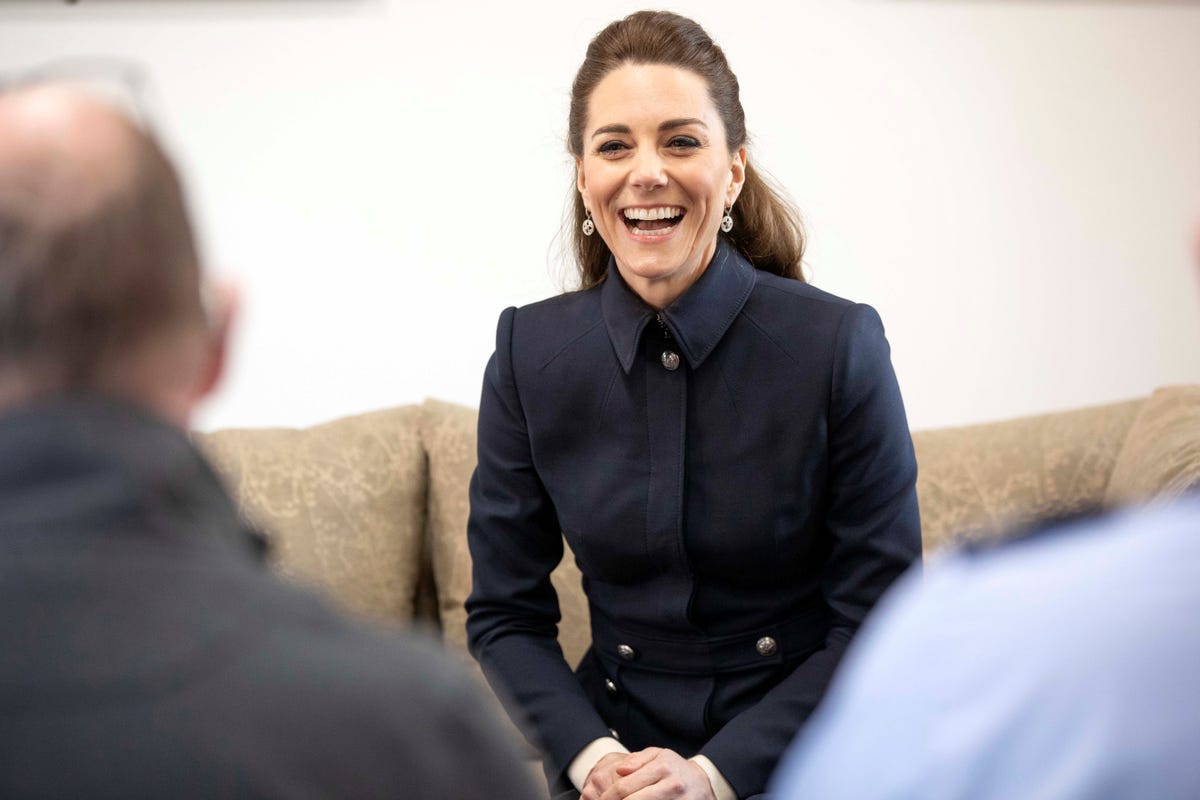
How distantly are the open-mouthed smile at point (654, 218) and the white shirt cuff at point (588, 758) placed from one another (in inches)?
27.8

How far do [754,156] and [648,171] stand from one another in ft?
3.05

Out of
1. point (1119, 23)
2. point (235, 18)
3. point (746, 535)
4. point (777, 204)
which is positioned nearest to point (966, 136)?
point (1119, 23)

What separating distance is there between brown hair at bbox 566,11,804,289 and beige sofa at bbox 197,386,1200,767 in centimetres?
57

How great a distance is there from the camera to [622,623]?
1.81 m

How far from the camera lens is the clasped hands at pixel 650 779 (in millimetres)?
Result: 1572

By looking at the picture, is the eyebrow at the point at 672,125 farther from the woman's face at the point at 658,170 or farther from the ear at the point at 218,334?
the ear at the point at 218,334

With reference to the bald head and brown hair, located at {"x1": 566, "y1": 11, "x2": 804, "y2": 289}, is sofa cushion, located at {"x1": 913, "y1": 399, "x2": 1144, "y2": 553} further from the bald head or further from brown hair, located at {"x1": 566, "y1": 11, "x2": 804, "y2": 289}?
the bald head

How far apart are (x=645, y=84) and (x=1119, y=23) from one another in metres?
1.44

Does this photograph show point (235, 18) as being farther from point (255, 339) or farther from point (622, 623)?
point (622, 623)

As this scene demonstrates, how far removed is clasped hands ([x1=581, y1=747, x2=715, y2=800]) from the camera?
1572mm

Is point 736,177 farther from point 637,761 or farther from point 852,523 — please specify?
point 637,761

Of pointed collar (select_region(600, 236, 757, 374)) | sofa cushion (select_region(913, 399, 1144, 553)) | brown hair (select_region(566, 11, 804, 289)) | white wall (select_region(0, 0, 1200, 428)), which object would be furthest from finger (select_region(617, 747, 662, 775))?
white wall (select_region(0, 0, 1200, 428))

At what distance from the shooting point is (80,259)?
674 mm

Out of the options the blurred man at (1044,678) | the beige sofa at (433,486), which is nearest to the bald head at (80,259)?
the blurred man at (1044,678)
